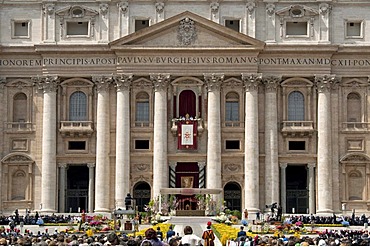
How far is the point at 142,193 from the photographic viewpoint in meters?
99.2

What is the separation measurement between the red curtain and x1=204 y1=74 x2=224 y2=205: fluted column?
5.96 feet

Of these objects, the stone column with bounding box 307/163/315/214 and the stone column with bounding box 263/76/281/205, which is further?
the stone column with bounding box 307/163/315/214

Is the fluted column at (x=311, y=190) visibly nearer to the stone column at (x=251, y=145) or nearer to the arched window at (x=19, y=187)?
the stone column at (x=251, y=145)

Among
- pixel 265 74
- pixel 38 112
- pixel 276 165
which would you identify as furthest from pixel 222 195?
pixel 38 112

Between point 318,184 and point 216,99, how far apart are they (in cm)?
1336

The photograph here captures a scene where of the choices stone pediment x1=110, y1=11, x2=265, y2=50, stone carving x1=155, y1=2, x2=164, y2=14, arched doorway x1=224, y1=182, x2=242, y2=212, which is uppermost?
stone carving x1=155, y1=2, x2=164, y2=14

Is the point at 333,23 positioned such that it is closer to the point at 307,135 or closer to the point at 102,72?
the point at 307,135

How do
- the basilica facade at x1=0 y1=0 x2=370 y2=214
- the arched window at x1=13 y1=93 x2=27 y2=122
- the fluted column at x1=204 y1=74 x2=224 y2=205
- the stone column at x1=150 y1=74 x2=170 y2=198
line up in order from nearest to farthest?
the stone column at x1=150 y1=74 x2=170 y2=198, the fluted column at x1=204 y1=74 x2=224 y2=205, the basilica facade at x1=0 y1=0 x2=370 y2=214, the arched window at x1=13 y1=93 x2=27 y2=122

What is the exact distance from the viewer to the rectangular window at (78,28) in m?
101

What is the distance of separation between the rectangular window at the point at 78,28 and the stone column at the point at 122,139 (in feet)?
21.6

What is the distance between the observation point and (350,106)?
10019 centimetres

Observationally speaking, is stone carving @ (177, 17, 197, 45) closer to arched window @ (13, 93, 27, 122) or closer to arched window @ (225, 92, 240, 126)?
arched window @ (225, 92, 240, 126)

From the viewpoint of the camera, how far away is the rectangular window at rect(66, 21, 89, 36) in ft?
331

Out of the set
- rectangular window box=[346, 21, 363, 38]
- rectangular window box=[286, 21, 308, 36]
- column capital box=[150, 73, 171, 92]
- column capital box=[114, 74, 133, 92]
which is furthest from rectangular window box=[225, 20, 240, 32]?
column capital box=[114, 74, 133, 92]
